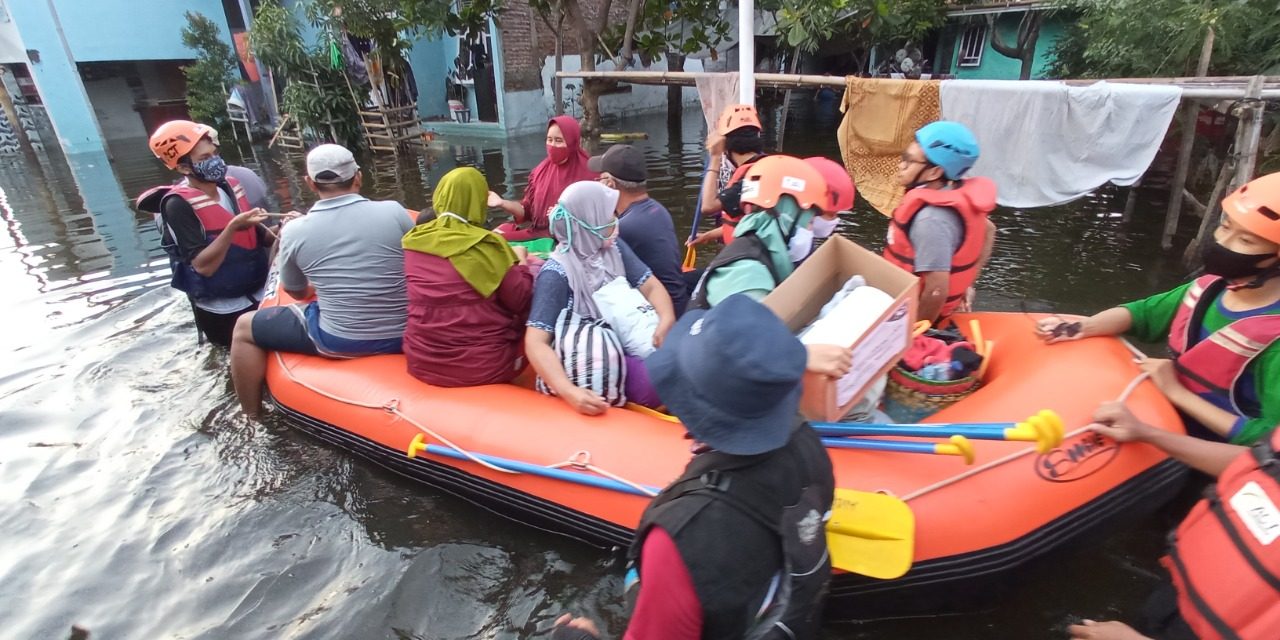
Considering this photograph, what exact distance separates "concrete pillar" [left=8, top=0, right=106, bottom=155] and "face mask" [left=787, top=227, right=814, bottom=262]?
1579 cm

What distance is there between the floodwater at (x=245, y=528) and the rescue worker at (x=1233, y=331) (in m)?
0.61

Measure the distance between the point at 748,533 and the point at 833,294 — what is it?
4.96 ft

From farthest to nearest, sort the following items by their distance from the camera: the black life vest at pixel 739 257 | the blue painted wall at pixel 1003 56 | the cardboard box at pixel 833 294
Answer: the blue painted wall at pixel 1003 56
the black life vest at pixel 739 257
the cardboard box at pixel 833 294

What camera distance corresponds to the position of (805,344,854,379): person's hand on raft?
5.76 ft

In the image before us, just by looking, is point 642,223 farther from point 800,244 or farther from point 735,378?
point 735,378

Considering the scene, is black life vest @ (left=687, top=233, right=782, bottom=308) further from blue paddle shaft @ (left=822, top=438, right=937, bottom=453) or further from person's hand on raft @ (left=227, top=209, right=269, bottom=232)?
person's hand on raft @ (left=227, top=209, right=269, bottom=232)

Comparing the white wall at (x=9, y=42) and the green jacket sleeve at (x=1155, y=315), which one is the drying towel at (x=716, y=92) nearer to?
the green jacket sleeve at (x=1155, y=315)

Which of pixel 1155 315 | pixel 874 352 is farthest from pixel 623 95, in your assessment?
pixel 874 352

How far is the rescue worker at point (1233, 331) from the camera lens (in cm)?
176

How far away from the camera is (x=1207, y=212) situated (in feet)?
16.3

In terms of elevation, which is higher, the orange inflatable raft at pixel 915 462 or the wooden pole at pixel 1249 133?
the wooden pole at pixel 1249 133

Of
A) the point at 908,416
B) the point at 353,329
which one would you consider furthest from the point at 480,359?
the point at 908,416

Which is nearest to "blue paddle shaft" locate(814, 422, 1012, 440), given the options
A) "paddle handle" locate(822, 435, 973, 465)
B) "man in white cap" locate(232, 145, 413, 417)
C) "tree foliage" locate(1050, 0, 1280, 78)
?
"paddle handle" locate(822, 435, 973, 465)

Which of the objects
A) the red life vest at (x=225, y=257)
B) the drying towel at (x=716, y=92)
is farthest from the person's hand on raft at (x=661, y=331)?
the drying towel at (x=716, y=92)
